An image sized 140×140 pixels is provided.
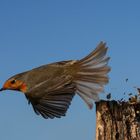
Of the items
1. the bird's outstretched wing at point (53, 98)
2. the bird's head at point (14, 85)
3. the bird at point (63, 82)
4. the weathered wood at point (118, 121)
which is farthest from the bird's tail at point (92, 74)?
the weathered wood at point (118, 121)

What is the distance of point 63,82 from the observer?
5914 mm

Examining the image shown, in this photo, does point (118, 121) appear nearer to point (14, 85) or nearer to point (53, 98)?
point (53, 98)

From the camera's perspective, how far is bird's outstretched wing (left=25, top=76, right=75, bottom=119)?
5713mm

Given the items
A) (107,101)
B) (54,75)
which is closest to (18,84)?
(54,75)

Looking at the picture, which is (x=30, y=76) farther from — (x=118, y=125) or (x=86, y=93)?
(x=118, y=125)

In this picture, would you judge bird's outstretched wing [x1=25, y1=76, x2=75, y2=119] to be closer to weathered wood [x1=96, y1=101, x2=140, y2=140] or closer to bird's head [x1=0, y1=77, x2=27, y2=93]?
bird's head [x1=0, y1=77, x2=27, y2=93]

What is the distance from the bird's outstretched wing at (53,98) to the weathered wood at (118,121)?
1.10 metres

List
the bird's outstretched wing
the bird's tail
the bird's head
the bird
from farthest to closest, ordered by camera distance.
Answer: the bird's head → the bird's tail → the bird → the bird's outstretched wing

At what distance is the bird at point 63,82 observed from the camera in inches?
231

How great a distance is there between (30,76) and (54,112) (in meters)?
0.76

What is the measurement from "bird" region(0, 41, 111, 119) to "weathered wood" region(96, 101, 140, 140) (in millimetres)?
1001

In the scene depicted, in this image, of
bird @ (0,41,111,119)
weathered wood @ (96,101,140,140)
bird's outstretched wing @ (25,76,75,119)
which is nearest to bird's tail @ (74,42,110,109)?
bird @ (0,41,111,119)

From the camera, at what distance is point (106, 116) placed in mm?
4598

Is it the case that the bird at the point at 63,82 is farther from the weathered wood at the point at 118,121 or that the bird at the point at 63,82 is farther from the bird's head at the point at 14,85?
the weathered wood at the point at 118,121
